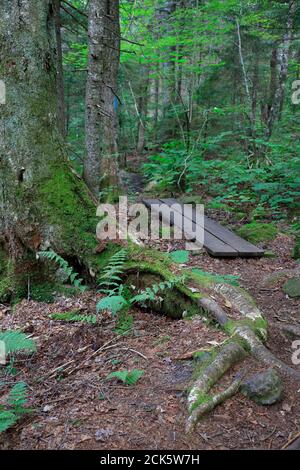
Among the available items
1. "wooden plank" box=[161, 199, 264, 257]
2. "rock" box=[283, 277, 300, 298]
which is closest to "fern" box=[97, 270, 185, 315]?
"rock" box=[283, 277, 300, 298]

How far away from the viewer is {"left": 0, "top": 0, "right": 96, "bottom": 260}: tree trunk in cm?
455

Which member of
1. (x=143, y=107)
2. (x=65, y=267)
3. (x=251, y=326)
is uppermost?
(x=143, y=107)

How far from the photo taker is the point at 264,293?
5.37 metres

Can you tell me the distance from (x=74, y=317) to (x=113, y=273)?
738 millimetres

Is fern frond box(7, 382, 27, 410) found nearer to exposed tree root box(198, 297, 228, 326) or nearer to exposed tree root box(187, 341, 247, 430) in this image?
exposed tree root box(187, 341, 247, 430)

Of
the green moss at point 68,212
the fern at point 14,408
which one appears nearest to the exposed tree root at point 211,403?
the fern at point 14,408

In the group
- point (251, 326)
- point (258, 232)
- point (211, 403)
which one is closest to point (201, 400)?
point (211, 403)

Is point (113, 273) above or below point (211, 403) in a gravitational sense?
above

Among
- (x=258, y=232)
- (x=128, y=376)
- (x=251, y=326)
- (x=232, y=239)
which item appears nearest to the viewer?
(x=128, y=376)

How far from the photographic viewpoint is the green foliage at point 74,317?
4016mm

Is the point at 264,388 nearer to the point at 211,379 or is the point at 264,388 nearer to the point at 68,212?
the point at 211,379

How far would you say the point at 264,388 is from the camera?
277 centimetres
